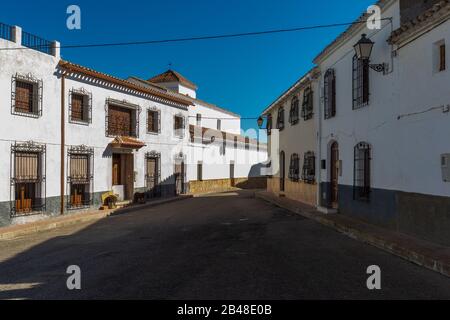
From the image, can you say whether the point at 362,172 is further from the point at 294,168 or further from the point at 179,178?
the point at 179,178

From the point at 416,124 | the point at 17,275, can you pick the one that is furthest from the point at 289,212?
the point at 17,275

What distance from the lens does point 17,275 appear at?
6.58m

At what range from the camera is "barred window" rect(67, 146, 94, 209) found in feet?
50.4

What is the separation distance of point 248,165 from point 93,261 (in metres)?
33.4

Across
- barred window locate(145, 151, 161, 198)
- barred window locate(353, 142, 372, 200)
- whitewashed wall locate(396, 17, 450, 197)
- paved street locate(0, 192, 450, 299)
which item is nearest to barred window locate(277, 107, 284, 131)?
barred window locate(145, 151, 161, 198)

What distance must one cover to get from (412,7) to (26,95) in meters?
12.2

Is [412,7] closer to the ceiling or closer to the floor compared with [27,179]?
closer to the ceiling

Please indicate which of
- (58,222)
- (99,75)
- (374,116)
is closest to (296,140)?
(374,116)

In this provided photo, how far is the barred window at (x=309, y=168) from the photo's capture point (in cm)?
1630

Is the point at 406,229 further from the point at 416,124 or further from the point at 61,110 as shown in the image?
the point at 61,110

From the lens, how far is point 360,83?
11797 mm

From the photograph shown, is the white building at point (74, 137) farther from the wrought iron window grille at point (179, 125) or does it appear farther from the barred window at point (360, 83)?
the barred window at point (360, 83)

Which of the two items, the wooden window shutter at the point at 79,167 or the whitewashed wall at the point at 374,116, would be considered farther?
the wooden window shutter at the point at 79,167

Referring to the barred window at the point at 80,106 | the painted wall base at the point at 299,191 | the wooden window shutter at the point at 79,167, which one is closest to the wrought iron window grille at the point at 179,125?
the painted wall base at the point at 299,191
